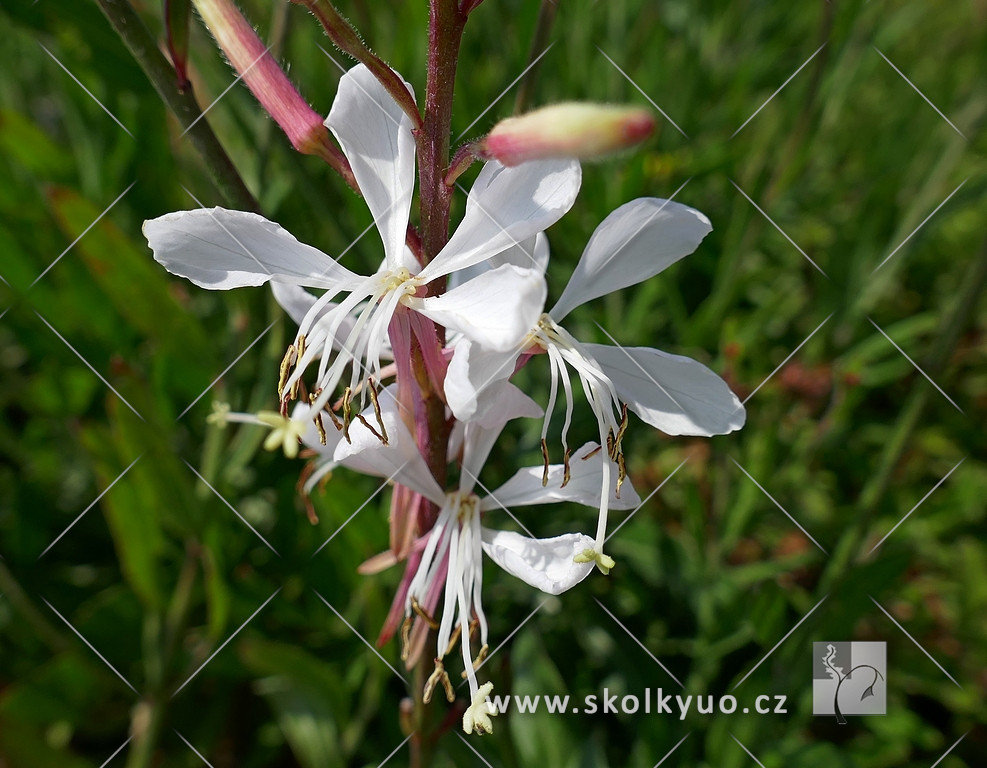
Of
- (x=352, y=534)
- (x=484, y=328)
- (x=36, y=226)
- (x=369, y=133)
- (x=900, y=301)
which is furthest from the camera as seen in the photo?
(x=900, y=301)

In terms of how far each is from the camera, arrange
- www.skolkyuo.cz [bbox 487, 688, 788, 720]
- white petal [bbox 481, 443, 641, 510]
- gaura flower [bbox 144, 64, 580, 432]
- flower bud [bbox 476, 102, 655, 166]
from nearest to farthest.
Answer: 1. flower bud [bbox 476, 102, 655, 166]
2. gaura flower [bbox 144, 64, 580, 432]
3. white petal [bbox 481, 443, 641, 510]
4. www.skolkyuo.cz [bbox 487, 688, 788, 720]

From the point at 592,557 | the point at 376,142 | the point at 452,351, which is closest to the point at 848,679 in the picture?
the point at 592,557

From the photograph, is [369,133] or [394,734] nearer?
[369,133]

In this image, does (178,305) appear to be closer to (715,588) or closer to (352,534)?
(352,534)

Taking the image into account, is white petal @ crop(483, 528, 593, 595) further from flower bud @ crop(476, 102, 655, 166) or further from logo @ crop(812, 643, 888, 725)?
logo @ crop(812, 643, 888, 725)

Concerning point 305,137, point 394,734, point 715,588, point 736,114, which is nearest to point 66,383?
point 394,734

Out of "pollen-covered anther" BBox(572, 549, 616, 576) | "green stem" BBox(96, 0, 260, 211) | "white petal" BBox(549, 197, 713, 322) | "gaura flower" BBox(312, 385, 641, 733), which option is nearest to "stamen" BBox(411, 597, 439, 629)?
"gaura flower" BBox(312, 385, 641, 733)
